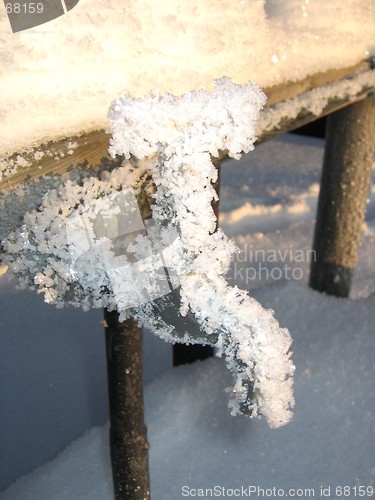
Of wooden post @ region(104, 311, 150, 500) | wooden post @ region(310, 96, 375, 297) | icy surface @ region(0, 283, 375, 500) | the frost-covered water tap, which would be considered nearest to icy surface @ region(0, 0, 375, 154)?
the frost-covered water tap

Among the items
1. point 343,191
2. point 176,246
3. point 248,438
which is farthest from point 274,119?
point 248,438

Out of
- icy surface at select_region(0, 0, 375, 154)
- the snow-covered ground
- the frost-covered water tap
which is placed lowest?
the snow-covered ground

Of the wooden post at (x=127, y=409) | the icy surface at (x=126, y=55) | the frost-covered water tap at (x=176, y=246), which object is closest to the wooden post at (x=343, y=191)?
the icy surface at (x=126, y=55)

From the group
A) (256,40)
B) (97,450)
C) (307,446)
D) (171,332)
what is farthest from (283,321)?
(171,332)

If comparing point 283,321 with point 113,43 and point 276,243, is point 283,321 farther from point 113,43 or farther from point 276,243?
point 113,43

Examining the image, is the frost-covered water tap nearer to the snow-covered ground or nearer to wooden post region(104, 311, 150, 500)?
wooden post region(104, 311, 150, 500)

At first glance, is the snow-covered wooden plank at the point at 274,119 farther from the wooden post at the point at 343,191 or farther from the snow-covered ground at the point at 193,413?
the snow-covered ground at the point at 193,413
